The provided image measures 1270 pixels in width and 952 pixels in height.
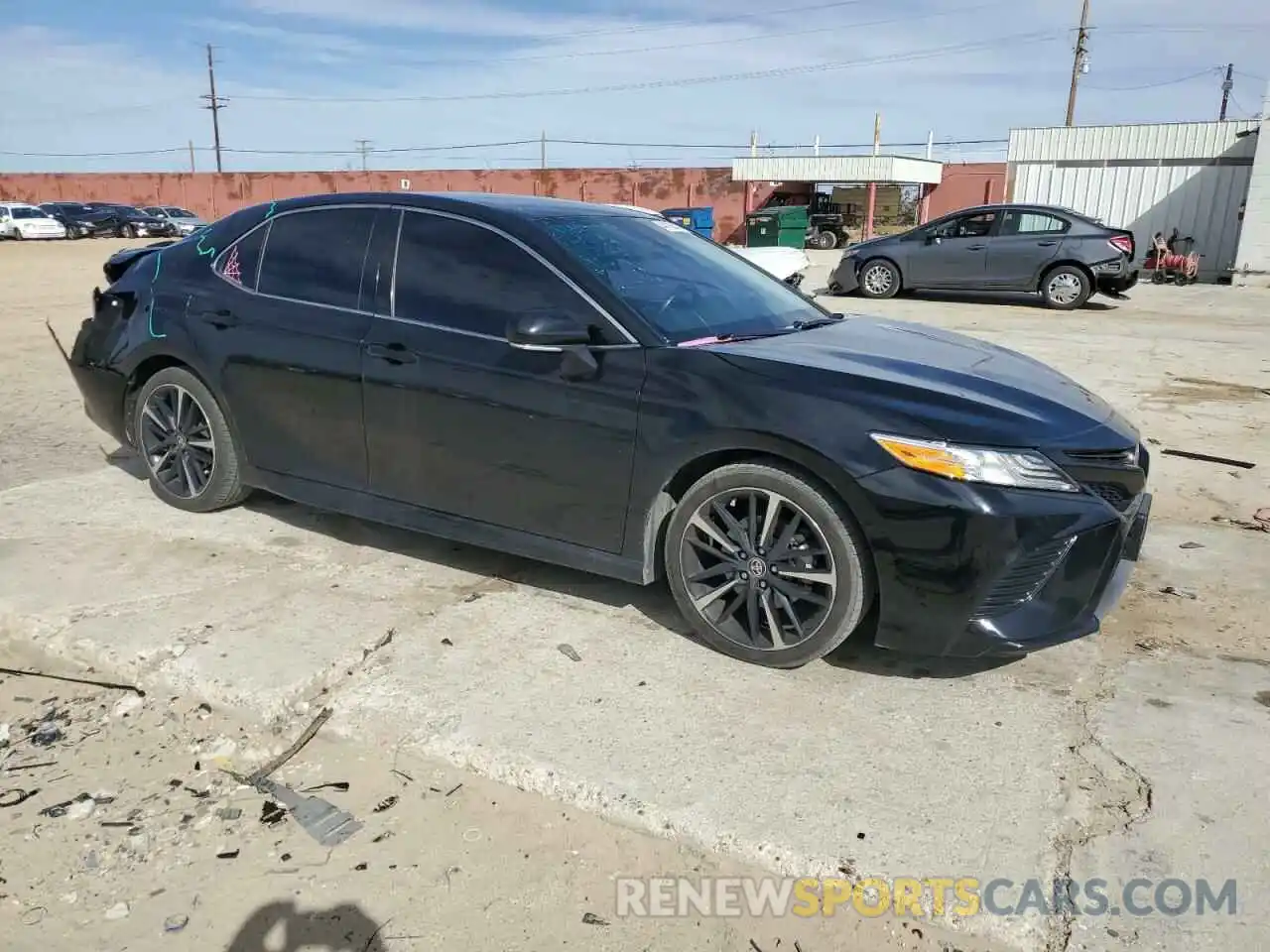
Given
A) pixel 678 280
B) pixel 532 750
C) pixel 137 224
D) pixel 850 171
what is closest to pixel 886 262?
pixel 678 280

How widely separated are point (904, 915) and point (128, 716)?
2497mm

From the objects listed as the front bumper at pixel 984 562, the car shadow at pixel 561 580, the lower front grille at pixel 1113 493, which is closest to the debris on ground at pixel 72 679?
the car shadow at pixel 561 580

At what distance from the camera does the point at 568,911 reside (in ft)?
7.54

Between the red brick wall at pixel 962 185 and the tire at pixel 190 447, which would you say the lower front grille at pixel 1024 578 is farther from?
the red brick wall at pixel 962 185

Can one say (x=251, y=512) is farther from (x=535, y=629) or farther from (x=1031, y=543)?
(x=1031, y=543)

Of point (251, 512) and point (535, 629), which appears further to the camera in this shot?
point (251, 512)

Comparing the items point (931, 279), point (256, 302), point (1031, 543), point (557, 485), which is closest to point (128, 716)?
point (557, 485)

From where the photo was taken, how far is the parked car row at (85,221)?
119 ft

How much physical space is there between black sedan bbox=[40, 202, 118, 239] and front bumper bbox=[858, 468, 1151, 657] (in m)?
42.8

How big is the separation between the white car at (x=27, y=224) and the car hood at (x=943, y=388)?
134 feet

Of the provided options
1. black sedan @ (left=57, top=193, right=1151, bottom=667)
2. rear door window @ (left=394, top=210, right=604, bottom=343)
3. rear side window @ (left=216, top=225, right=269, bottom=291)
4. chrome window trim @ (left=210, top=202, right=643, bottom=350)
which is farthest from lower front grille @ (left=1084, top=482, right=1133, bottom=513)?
rear side window @ (left=216, top=225, right=269, bottom=291)

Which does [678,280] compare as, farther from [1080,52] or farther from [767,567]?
[1080,52]

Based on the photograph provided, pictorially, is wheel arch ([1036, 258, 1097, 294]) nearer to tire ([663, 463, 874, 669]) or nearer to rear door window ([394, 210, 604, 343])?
rear door window ([394, 210, 604, 343])

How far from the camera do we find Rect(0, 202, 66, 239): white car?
36094mm
